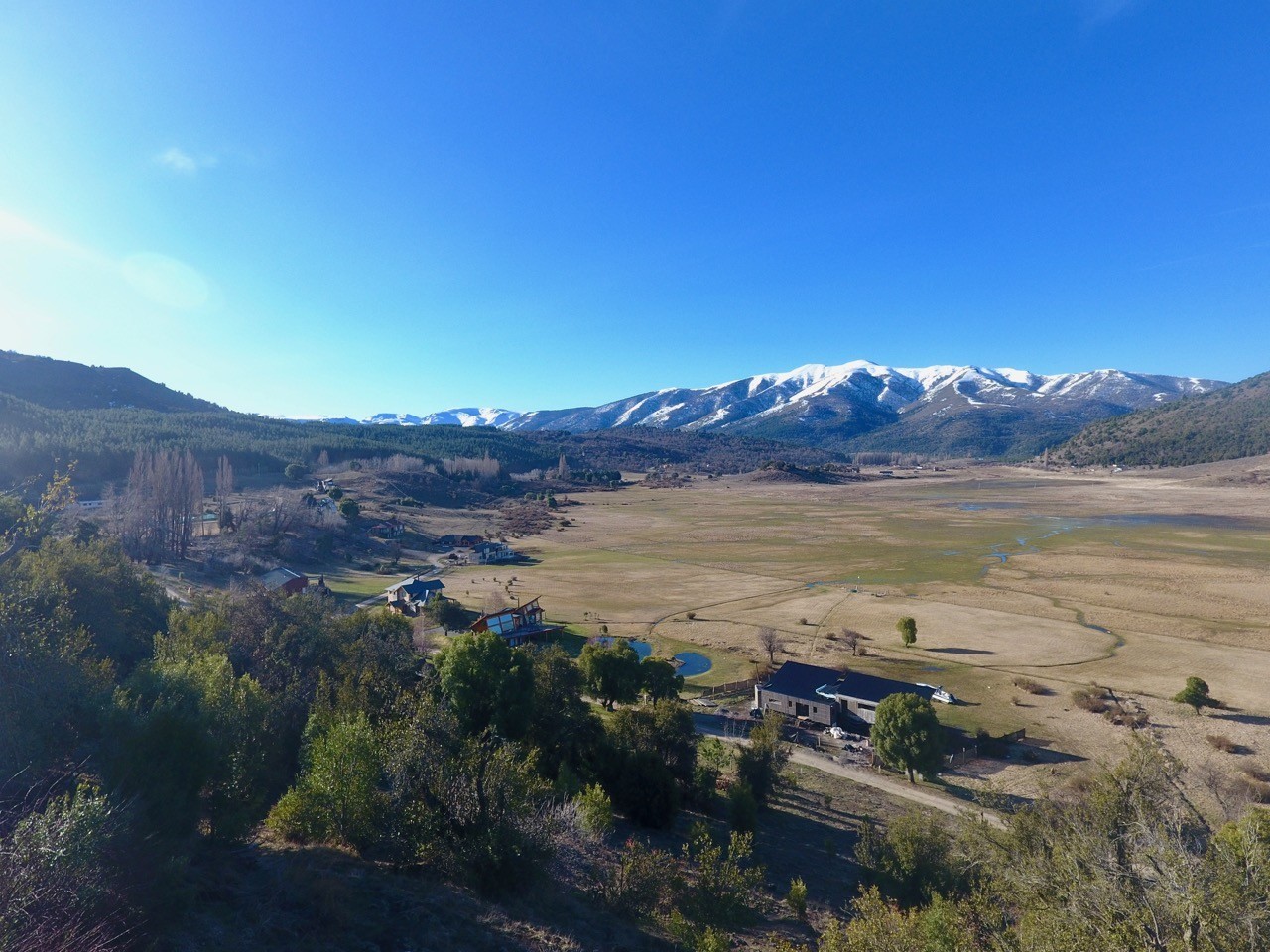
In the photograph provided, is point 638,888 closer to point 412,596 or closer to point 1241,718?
point 1241,718

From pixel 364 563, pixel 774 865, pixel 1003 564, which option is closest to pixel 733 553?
pixel 1003 564

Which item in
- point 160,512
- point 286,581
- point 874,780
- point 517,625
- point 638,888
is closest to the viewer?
point 638,888

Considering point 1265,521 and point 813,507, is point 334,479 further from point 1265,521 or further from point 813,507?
point 1265,521

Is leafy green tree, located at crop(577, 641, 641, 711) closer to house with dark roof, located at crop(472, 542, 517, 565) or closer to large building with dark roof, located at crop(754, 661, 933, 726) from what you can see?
large building with dark roof, located at crop(754, 661, 933, 726)

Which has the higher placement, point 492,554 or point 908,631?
point 908,631

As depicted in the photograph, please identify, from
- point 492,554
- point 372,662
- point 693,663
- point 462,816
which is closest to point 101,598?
point 372,662

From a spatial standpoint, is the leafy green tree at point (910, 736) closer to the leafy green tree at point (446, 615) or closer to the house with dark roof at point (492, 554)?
the leafy green tree at point (446, 615)
